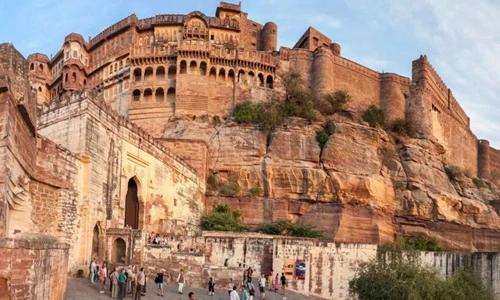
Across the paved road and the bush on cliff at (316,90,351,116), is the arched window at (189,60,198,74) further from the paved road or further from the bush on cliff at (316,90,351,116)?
the paved road

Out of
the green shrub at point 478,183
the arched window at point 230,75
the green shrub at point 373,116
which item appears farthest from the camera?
the green shrub at point 478,183

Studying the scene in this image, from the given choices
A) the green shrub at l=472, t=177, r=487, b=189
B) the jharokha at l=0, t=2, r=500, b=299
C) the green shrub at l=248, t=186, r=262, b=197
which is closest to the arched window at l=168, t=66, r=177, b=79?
the jharokha at l=0, t=2, r=500, b=299

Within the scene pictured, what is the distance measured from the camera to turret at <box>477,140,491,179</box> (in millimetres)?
52125

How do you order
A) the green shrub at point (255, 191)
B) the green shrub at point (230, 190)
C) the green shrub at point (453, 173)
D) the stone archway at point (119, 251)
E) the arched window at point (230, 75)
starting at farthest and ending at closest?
the green shrub at point (453, 173) → the arched window at point (230, 75) → the green shrub at point (255, 191) → the green shrub at point (230, 190) → the stone archway at point (119, 251)

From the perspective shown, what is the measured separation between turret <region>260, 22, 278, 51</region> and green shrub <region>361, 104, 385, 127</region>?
8.88m

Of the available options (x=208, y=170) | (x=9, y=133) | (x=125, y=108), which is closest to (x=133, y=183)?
(x=208, y=170)

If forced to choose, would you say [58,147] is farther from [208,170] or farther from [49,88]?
[49,88]

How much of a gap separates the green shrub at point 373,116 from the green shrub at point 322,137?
583 centimetres

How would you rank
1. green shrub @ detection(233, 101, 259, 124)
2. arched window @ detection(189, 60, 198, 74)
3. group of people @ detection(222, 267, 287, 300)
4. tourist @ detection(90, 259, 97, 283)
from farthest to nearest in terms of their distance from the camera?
arched window @ detection(189, 60, 198, 74) → green shrub @ detection(233, 101, 259, 124) → tourist @ detection(90, 259, 97, 283) → group of people @ detection(222, 267, 287, 300)

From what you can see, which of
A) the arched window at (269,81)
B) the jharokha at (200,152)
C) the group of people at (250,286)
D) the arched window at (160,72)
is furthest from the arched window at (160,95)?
the group of people at (250,286)

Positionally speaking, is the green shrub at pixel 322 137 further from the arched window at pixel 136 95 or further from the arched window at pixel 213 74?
the arched window at pixel 136 95

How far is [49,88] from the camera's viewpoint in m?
44.6

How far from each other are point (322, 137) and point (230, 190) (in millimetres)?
6934

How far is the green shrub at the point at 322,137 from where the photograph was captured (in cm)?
3325
